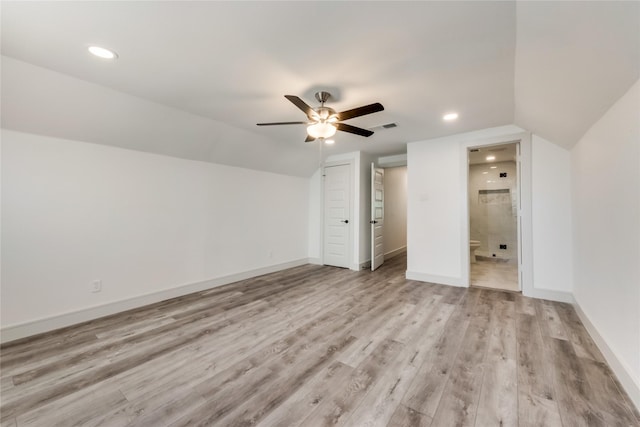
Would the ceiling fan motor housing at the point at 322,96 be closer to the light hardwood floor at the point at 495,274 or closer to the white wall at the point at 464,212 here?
the white wall at the point at 464,212

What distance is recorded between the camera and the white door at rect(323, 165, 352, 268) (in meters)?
5.16

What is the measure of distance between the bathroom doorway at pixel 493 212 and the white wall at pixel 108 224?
5.21 m

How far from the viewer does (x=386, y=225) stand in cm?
614

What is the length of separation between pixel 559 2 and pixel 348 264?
4.48m

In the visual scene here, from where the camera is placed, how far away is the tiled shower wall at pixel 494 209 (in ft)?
19.1

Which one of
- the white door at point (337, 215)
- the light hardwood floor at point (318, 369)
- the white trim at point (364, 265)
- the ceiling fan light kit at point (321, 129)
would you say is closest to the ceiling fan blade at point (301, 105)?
the ceiling fan light kit at point (321, 129)

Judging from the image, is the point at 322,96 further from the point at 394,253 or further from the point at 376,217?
the point at 394,253

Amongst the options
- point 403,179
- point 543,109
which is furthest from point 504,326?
point 403,179

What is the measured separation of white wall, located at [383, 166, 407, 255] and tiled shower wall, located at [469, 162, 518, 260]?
1.72 metres

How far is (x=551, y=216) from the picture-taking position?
129 inches

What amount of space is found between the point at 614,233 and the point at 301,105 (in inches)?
108

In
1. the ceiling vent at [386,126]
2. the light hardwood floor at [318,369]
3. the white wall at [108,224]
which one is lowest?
the light hardwood floor at [318,369]

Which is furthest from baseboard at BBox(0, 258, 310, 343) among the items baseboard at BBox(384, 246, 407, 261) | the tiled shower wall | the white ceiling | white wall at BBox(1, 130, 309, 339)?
the tiled shower wall

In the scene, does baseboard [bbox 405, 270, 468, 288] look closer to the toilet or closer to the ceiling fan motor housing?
the toilet
